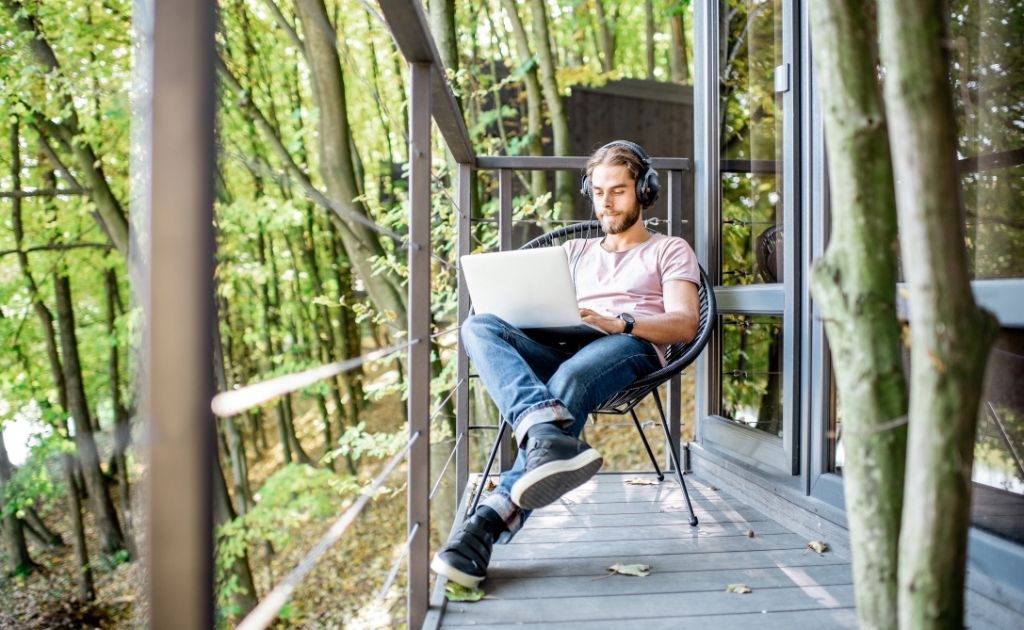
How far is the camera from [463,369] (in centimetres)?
286

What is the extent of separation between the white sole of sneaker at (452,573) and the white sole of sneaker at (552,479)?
0.68 feet

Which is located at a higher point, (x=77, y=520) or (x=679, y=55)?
(x=679, y=55)

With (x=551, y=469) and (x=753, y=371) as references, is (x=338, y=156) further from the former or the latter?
(x=551, y=469)

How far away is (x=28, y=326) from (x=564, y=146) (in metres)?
5.78

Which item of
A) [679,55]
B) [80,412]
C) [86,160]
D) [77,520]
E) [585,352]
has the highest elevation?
[679,55]

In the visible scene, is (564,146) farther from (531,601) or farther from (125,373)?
(125,373)

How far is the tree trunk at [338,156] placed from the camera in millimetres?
5242

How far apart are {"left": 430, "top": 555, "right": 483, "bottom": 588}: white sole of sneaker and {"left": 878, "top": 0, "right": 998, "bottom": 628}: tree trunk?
1.18 m

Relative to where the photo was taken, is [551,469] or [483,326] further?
[483,326]

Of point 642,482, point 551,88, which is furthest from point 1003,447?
point 551,88

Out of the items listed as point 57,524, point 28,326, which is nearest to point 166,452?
point 28,326

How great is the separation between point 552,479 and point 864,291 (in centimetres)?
100

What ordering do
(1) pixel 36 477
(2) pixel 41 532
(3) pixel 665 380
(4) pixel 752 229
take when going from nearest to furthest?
(3) pixel 665 380 < (4) pixel 752 229 < (1) pixel 36 477 < (2) pixel 41 532

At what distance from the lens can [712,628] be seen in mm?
1573
